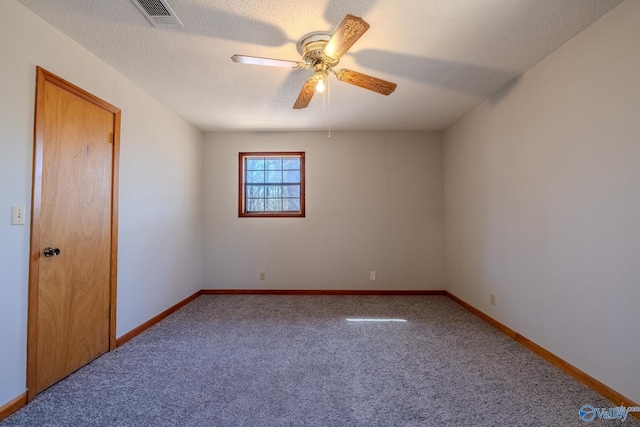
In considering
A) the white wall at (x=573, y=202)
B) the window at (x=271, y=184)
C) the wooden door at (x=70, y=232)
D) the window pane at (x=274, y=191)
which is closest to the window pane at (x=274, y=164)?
the window at (x=271, y=184)

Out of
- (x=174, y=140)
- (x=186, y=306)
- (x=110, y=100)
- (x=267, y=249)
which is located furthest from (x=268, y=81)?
(x=186, y=306)

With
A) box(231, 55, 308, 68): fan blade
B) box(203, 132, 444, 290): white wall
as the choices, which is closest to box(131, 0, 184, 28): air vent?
box(231, 55, 308, 68): fan blade

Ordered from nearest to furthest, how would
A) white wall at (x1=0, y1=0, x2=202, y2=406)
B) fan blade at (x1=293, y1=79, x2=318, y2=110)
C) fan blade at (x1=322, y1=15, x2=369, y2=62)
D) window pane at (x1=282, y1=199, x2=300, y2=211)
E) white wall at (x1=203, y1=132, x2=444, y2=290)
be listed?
fan blade at (x1=322, y1=15, x2=369, y2=62) → white wall at (x1=0, y1=0, x2=202, y2=406) → fan blade at (x1=293, y1=79, x2=318, y2=110) → white wall at (x1=203, y1=132, x2=444, y2=290) → window pane at (x1=282, y1=199, x2=300, y2=211)

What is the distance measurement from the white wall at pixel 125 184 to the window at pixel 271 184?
72 centimetres

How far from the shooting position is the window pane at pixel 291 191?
13.9ft

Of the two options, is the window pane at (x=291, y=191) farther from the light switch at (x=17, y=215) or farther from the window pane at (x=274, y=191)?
the light switch at (x=17, y=215)

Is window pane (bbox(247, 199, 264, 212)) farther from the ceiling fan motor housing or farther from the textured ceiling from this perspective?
the ceiling fan motor housing

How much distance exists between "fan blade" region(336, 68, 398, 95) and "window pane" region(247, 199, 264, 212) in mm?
2593

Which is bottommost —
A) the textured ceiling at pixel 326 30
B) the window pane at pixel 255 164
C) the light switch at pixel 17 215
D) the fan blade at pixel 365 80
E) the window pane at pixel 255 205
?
the light switch at pixel 17 215

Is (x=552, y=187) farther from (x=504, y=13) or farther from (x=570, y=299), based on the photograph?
(x=504, y=13)

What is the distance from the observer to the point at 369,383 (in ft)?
6.28

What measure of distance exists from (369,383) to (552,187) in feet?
6.62

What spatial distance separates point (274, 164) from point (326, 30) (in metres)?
2.56

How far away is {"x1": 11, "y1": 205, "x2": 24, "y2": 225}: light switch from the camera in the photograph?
1635 mm
